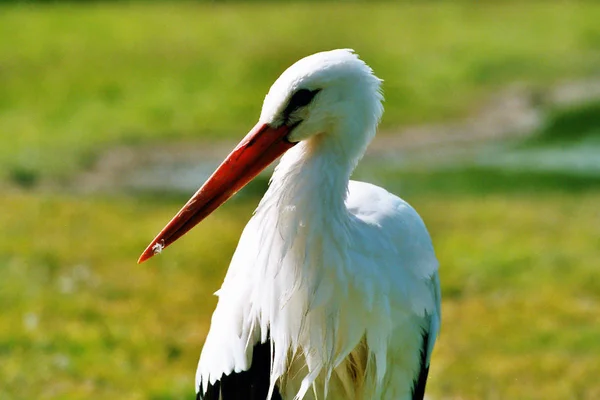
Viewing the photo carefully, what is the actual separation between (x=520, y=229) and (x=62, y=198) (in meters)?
3.93

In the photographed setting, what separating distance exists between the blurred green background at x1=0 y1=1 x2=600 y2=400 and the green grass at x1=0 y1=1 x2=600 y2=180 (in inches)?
1.9

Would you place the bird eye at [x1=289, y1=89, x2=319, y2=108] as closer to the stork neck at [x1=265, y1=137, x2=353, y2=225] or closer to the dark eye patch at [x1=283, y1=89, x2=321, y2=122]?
the dark eye patch at [x1=283, y1=89, x2=321, y2=122]

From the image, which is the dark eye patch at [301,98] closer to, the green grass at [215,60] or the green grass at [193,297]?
the green grass at [193,297]

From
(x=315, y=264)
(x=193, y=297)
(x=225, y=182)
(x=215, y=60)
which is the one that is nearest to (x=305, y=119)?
(x=225, y=182)

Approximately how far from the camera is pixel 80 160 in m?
11.3

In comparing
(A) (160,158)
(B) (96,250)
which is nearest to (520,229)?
(B) (96,250)

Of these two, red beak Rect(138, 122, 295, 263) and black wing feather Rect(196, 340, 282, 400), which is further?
black wing feather Rect(196, 340, 282, 400)

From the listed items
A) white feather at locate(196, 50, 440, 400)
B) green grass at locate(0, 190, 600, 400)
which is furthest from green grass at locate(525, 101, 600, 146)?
white feather at locate(196, 50, 440, 400)

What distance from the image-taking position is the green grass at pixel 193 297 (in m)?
5.26

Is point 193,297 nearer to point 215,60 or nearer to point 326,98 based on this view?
point 326,98

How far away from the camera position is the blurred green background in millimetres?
5668

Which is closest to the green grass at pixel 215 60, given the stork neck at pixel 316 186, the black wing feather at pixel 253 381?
the black wing feather at pixel 253 381

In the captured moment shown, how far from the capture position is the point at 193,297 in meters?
6.74

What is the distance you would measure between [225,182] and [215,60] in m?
12.4
